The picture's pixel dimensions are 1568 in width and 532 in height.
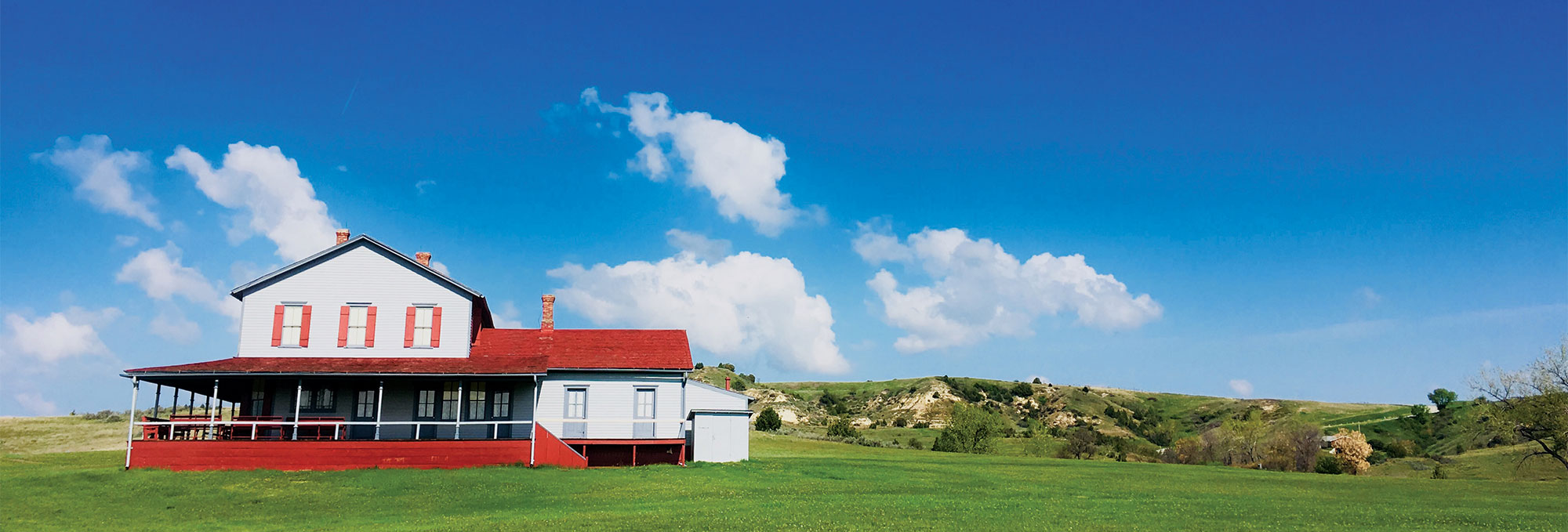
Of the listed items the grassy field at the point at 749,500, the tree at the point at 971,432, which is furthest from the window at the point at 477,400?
the tree at the point at 971,432

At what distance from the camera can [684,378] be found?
34469mm

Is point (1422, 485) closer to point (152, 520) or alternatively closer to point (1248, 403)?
point (152, 520)

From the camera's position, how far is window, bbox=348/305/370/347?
3328cm

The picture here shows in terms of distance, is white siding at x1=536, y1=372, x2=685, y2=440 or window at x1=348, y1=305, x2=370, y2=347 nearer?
window at x1=348, y1=305, x2=370, y2=347

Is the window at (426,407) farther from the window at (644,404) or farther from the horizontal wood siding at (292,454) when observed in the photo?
the window at (644,404)

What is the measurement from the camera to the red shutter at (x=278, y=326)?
32956 millimetres

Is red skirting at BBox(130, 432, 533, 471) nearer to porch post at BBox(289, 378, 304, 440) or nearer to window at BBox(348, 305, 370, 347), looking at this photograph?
porch post at BBox(289, 378, 304, 440)

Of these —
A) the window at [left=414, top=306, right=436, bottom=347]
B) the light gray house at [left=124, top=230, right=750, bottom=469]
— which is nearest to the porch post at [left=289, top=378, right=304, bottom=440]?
the light gray house at [left=124, top=230, right=750, bottom=469]

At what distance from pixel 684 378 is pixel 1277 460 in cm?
3599

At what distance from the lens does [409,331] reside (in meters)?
33.7

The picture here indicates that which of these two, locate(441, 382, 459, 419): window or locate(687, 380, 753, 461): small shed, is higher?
locate(441, 382, 459, 419): window

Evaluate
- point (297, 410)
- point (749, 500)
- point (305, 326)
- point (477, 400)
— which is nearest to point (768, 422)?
point (477, 400)

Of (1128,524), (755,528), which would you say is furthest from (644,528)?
(1128,524)

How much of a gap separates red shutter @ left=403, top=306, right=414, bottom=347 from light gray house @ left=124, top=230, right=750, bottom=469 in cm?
4
